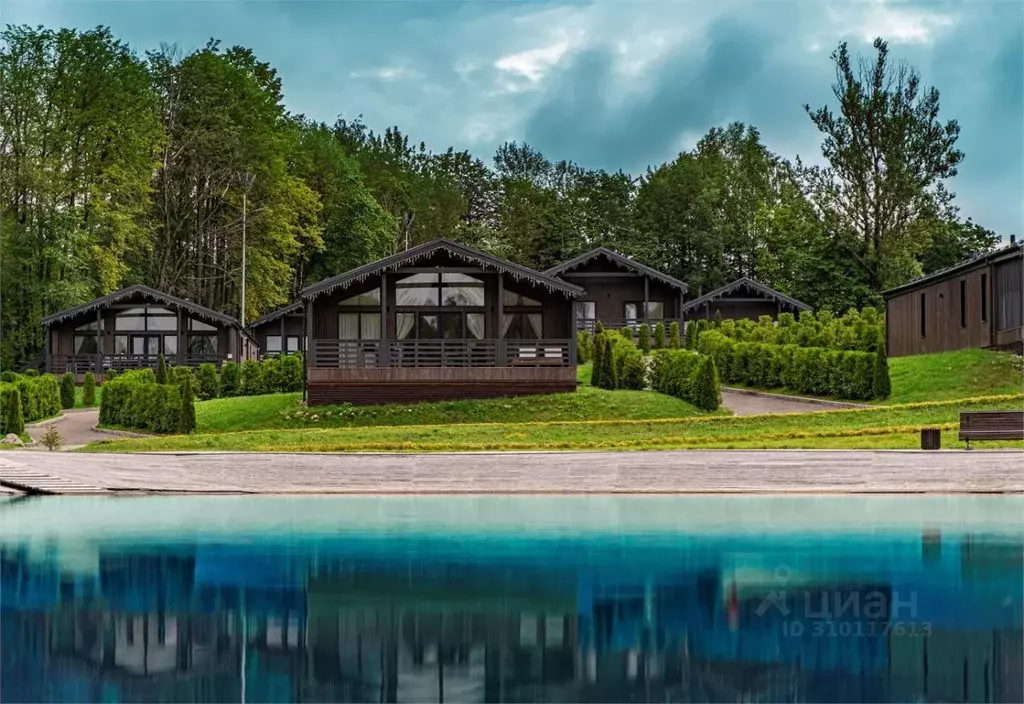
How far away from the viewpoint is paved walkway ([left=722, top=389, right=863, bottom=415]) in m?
36.7

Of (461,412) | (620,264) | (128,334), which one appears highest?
(620,264)

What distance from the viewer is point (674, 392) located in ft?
126

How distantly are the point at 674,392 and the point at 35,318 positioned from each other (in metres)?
34.0

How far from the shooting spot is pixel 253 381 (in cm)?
4681

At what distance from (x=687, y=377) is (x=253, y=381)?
54.2 feet

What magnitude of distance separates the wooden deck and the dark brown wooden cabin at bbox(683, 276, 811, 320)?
42.4 metres

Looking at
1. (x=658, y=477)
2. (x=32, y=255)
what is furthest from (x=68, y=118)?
(x=658, y=477)

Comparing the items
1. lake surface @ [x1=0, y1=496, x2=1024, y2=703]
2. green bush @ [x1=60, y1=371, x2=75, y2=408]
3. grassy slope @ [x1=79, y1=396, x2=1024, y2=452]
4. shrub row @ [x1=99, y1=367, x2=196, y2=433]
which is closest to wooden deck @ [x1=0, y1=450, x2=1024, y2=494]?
lake surface @ [x1=0, y1=496, x2=1024, y2=703]

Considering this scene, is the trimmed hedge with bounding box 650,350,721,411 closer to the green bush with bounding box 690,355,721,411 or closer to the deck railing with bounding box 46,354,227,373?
the green bush with bounding box 690,355,721,411

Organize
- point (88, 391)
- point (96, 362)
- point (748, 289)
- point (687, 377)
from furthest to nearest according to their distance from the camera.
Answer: point (748, 289) → point (96, 362) → point (88, 391) → point (687, 377)

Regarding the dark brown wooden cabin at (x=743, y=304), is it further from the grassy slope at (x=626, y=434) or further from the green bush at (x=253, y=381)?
the grassy slope at (x=626, y=434)

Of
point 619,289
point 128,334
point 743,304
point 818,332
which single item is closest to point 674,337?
point 818,332

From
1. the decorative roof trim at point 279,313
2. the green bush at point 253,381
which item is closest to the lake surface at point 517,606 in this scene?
the green bush at point 253,381

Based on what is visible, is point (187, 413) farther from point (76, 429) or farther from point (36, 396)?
point (36, 396)
